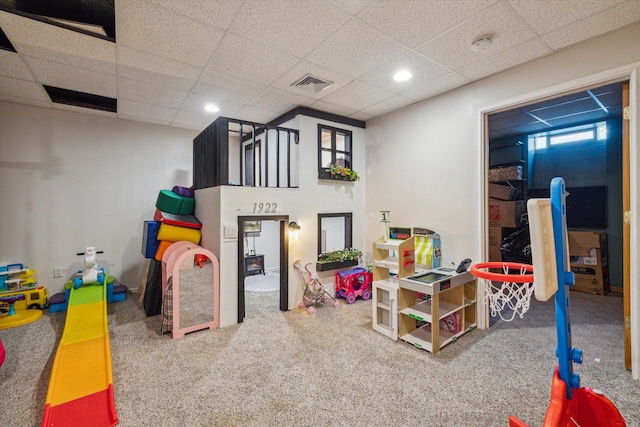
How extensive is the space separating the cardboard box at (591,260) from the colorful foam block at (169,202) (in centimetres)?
611

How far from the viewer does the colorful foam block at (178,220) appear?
152 inches

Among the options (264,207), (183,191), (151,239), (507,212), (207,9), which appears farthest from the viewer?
(507,212)

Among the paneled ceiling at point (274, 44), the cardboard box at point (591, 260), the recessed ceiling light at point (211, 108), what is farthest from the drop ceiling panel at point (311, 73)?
the cardboard box at point (591, 260)

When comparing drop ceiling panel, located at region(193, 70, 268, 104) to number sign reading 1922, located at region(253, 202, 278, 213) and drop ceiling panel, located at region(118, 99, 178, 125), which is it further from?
number sign reading 1922, located at region(253, 202, 278, 213)

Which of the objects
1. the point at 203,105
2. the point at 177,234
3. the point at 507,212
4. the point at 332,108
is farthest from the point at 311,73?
the point at 507,212

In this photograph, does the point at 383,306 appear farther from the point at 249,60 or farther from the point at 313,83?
the point at 249,60

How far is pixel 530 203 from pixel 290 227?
9.75ft

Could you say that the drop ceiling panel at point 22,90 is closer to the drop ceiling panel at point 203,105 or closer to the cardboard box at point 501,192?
the drop ceiling panel at point 203,105

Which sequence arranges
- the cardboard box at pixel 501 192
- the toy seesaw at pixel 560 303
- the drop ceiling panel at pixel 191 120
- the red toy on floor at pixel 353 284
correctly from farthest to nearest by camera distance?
1. the cardboard box at pixel 501 192
2. the drop ceiling panel at pixel 191 120
3. the red toy on floor at pixel 353 284
4. the toy seesaw at pixel 560 303

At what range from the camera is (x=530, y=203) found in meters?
1.21

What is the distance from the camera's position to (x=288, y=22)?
222cm

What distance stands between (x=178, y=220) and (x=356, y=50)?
3.14 metres

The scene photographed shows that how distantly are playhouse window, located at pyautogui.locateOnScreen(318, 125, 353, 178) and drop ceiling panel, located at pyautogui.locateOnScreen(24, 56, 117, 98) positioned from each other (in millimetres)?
2627

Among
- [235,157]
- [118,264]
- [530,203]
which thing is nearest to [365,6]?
[530,203]
